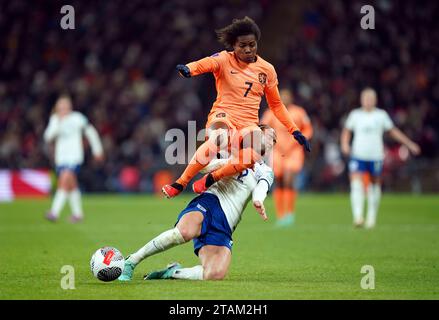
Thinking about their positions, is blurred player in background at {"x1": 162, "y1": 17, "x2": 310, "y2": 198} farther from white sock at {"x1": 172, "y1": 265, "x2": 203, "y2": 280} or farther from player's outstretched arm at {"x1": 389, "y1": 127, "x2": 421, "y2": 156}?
player's outstretched arm at {"x1": 389, "y1": 127, "x2": 421, "y2": 156}

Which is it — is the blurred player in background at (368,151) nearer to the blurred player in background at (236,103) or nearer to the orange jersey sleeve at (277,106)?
the orange jersey sleeve at (277,106)

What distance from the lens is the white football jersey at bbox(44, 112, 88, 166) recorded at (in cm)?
1803

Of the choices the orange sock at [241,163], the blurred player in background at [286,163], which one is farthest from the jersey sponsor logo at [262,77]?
the blurred player in background at [286,163]

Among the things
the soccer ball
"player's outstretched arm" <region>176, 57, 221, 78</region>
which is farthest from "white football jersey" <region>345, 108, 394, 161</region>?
the soccer ball

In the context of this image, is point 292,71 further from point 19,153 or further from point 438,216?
point 438,216

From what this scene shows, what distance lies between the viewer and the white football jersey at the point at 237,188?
9508mm

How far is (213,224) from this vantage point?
9297mm

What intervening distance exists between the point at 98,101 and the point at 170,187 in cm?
1831

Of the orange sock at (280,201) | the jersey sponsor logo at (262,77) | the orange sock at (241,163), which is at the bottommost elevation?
the orange sock at (241,163)

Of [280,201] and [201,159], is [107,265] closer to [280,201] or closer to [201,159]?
[201,159]

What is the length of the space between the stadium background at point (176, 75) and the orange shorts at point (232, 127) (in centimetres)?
1631

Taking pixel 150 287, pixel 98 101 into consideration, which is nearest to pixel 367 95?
pixel 150 287

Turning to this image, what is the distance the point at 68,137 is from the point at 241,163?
9232 mm
